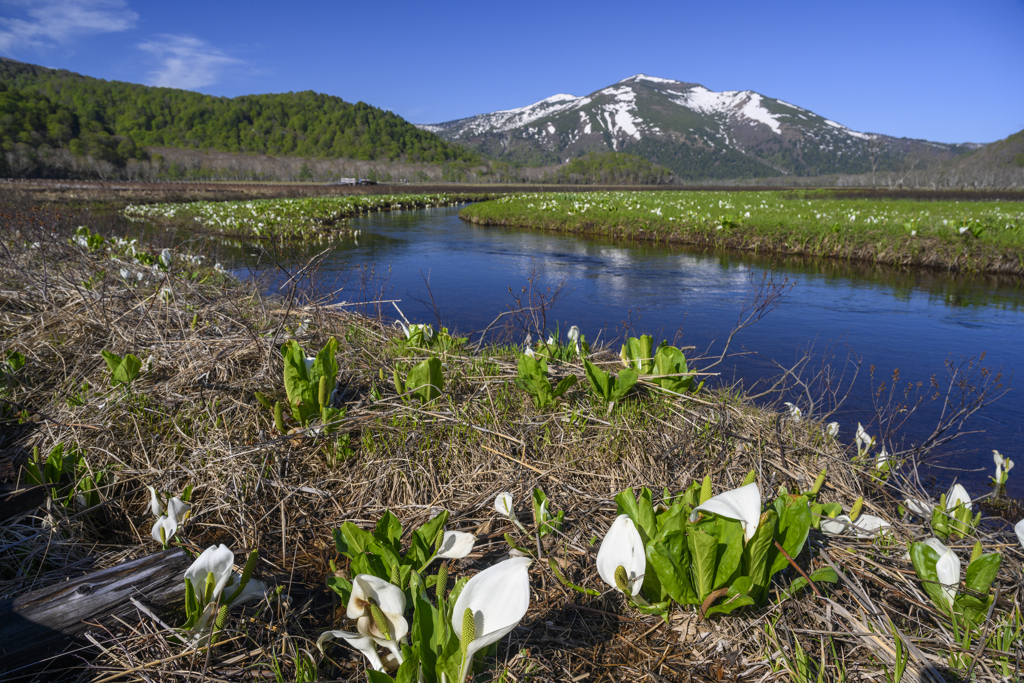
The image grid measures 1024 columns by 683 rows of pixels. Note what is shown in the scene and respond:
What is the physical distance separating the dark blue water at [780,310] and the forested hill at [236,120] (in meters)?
94.6

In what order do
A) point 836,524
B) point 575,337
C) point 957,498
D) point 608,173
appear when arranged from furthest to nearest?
point 608,173
point 575,337
point 957,498
point 836,524

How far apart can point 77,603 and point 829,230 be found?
14.1 m

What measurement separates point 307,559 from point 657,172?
354 feet

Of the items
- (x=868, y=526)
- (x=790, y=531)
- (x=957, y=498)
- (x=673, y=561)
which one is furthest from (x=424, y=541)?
(x=957, y=498)

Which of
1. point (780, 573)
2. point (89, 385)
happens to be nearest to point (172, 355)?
point (89, 385)

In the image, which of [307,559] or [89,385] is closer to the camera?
[307,559]

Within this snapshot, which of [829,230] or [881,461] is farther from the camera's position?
[829,230]

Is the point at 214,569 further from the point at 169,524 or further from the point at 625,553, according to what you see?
the point at 625,553

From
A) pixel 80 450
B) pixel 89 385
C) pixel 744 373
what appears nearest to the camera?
pixel 80 450

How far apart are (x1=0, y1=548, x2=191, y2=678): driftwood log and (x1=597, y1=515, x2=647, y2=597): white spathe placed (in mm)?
1210

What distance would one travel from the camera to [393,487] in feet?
6.76

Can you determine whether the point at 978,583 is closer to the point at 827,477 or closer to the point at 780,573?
the point at 780,573

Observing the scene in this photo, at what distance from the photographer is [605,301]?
7.80m

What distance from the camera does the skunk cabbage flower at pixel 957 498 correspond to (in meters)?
1.74
